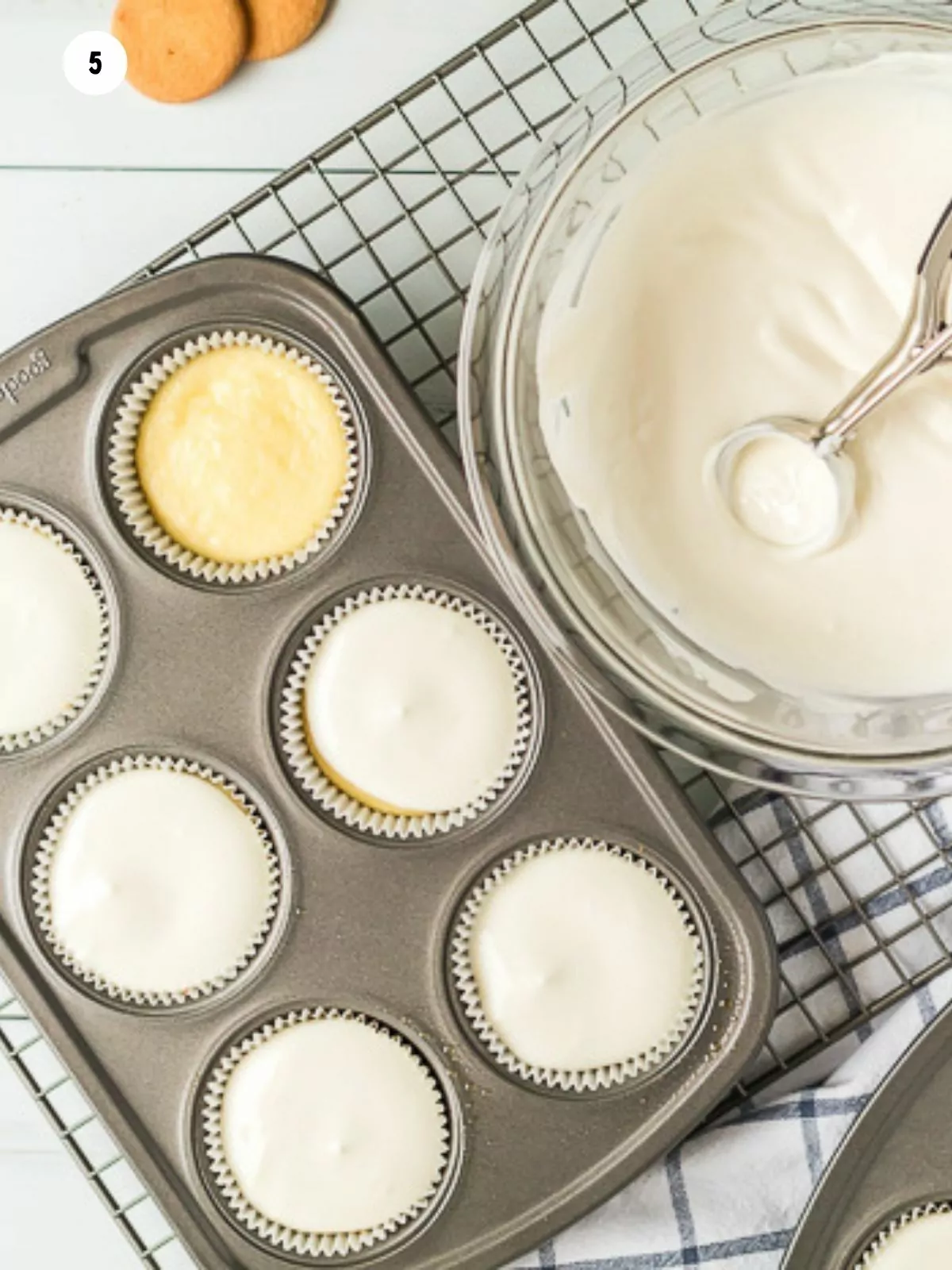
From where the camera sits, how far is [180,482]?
4.00 feet

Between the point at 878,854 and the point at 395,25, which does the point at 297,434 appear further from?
the point at 878,854

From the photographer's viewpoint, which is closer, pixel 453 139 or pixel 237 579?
pixel 237 579

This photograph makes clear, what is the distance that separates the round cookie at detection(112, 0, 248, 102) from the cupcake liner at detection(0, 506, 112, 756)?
1.27 ft

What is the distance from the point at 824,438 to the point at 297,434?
17.3 inches

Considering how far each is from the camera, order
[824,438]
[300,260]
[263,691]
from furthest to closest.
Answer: [300,260] < [263,691] < [824,438]

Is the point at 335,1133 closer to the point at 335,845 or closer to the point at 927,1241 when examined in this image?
the point at 335,845

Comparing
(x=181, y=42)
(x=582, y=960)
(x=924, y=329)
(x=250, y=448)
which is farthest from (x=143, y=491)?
(x=924, y=329)

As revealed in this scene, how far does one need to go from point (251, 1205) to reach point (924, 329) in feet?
2.64

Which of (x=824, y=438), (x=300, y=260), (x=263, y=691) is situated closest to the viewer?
(x=824, y=438)

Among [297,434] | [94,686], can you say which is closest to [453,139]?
[297,434]

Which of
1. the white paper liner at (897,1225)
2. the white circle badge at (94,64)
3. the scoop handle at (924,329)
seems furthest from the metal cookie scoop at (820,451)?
the white circle badge at (94,64)

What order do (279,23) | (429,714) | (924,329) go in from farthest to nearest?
(279,23) < (429,714) < (924,329)

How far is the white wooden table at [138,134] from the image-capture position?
1.35 metres

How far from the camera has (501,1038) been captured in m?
1.22
